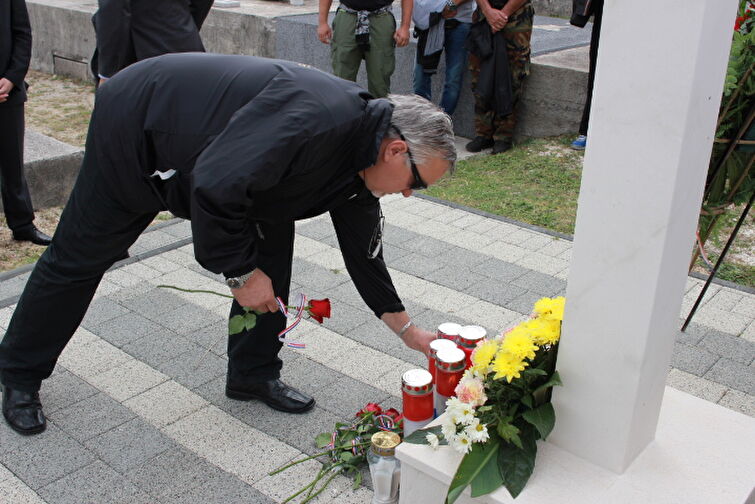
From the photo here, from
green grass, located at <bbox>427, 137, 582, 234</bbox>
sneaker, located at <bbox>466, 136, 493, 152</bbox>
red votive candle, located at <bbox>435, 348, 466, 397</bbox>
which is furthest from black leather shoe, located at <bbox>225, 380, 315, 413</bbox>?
sneaker, located at <bbox>466, 136, 493, 152</bbox>

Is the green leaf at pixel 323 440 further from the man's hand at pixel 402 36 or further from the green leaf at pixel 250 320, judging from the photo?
the man's hand at pixel 402 36

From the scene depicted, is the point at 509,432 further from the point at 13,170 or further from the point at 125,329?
the point at 13,170

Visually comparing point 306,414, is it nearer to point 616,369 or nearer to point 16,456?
point 16,456

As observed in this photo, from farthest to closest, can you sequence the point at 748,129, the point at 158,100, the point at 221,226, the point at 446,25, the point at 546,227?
the point at 446,25 < the point at 546,227 < the point at 748,129 < the point at 158,100 < the point at 221,226

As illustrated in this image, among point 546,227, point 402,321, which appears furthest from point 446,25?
point 402,321

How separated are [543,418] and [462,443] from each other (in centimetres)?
24

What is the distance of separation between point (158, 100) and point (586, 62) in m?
5.25

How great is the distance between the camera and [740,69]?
2936 mm

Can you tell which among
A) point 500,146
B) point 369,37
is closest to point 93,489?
point 369,37

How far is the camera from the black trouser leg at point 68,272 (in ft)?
8.75

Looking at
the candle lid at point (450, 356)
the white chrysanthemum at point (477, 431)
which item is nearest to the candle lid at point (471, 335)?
the candle lid at point (450, 356)

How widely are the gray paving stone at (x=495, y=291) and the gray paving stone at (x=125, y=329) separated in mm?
1668

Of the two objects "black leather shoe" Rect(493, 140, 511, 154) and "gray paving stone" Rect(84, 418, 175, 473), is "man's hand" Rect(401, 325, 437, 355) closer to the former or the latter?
"gray paving stone" Rect(84, 418, 175, 473)

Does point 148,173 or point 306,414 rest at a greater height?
point 148,173
